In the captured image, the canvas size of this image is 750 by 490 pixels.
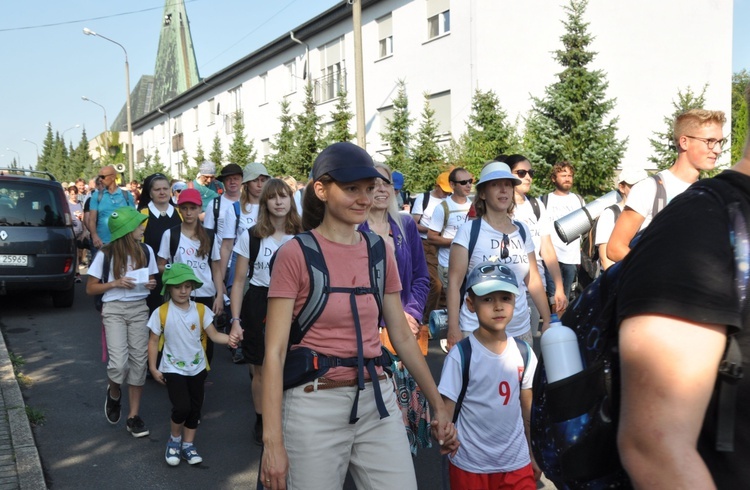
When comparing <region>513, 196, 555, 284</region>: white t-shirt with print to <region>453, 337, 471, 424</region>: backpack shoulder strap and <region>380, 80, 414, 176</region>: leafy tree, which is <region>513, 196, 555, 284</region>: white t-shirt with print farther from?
<region>380, 80, 414, 176</region>: leafy tree

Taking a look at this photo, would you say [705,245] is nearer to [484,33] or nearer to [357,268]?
[357,268]

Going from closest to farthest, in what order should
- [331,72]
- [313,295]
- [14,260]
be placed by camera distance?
[313,295] < [14,260] < [331,72]

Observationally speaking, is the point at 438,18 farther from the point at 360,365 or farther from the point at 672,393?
the point at 672,393

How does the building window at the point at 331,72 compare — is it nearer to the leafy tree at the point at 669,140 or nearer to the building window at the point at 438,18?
the building window at the point at 438,18

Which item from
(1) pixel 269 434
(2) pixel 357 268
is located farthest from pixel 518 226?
(1) pixel 269 434

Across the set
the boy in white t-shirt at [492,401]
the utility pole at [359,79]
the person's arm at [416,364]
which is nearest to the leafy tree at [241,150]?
the utility pole at [359,79]

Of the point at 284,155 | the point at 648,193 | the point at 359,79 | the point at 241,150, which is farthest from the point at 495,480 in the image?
the point at 241,150

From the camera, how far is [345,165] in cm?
292

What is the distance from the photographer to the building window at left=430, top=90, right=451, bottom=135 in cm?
2288

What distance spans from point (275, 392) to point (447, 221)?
6.08 meters

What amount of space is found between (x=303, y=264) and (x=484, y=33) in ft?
65.4

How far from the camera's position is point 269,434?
8.86 ft

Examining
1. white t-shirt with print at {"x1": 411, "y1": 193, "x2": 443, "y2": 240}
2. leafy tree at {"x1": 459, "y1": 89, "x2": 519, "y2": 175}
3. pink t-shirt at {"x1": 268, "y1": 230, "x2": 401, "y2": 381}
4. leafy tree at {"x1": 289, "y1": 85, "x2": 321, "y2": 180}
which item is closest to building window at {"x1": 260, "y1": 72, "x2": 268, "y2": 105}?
leafy tree at {"x1": 289, "y1": 85, "x2": 321, "y2": 180}

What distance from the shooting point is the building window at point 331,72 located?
2898 cm
